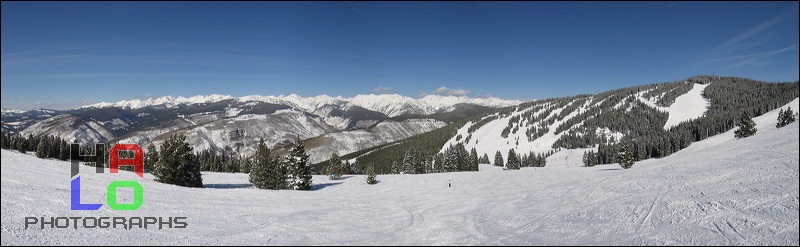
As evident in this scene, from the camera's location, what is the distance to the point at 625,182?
69.3 feet

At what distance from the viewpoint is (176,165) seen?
33.8 m

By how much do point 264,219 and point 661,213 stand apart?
16.8 meters

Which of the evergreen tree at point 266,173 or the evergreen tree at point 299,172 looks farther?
the evergreen tree at point 299,172

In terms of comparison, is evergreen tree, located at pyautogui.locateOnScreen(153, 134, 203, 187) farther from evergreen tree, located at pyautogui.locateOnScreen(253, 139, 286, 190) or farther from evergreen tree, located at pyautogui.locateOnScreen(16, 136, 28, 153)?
evergreen tree, located at pyautogui.locateOnScreen(16, 136, 28, 153)

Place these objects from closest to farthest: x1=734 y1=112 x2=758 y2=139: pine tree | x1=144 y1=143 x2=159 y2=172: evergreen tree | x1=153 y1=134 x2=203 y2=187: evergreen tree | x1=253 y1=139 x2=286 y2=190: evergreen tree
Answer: x1=153 y1=134 x2=203 y2=187: evergreen tree
x1=253 y1=139 x2=286 y2=190: evergreen tree
x1=144 y1=143 x2=159 y2=172: evergreen tree
x1=734 y1=112 x2=758 y2=139: pine tree

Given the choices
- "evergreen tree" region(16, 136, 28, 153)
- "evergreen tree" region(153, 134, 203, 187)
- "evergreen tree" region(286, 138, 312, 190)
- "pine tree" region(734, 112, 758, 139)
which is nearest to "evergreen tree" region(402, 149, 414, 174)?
"evergreen tree" region(286, 138, 312, 190)

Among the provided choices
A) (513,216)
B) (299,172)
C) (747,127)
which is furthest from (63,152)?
(747,127)

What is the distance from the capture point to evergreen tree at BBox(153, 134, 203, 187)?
33.0m

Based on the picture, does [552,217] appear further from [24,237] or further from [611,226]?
[24,237]

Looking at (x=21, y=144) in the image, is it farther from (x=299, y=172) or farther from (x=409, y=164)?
(x=409, y=164)

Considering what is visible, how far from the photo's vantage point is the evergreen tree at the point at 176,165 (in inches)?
1298

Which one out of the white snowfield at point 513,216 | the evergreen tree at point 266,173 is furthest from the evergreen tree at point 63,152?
the white snowfield at point 513,216

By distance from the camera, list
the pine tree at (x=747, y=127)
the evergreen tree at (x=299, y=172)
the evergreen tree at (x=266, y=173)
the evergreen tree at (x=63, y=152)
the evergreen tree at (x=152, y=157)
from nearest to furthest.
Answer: the evergreen tree at (x=266, y=173)
the evergreen tree at (x=299, y=172)
the evergreen tree at (x=152, y=157)
the evergreen tree at (x=63, y=152)
the pine tree at (x=747, y=127)

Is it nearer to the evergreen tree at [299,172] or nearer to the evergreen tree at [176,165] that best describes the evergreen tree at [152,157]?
the evergreen tree at [176,165]
